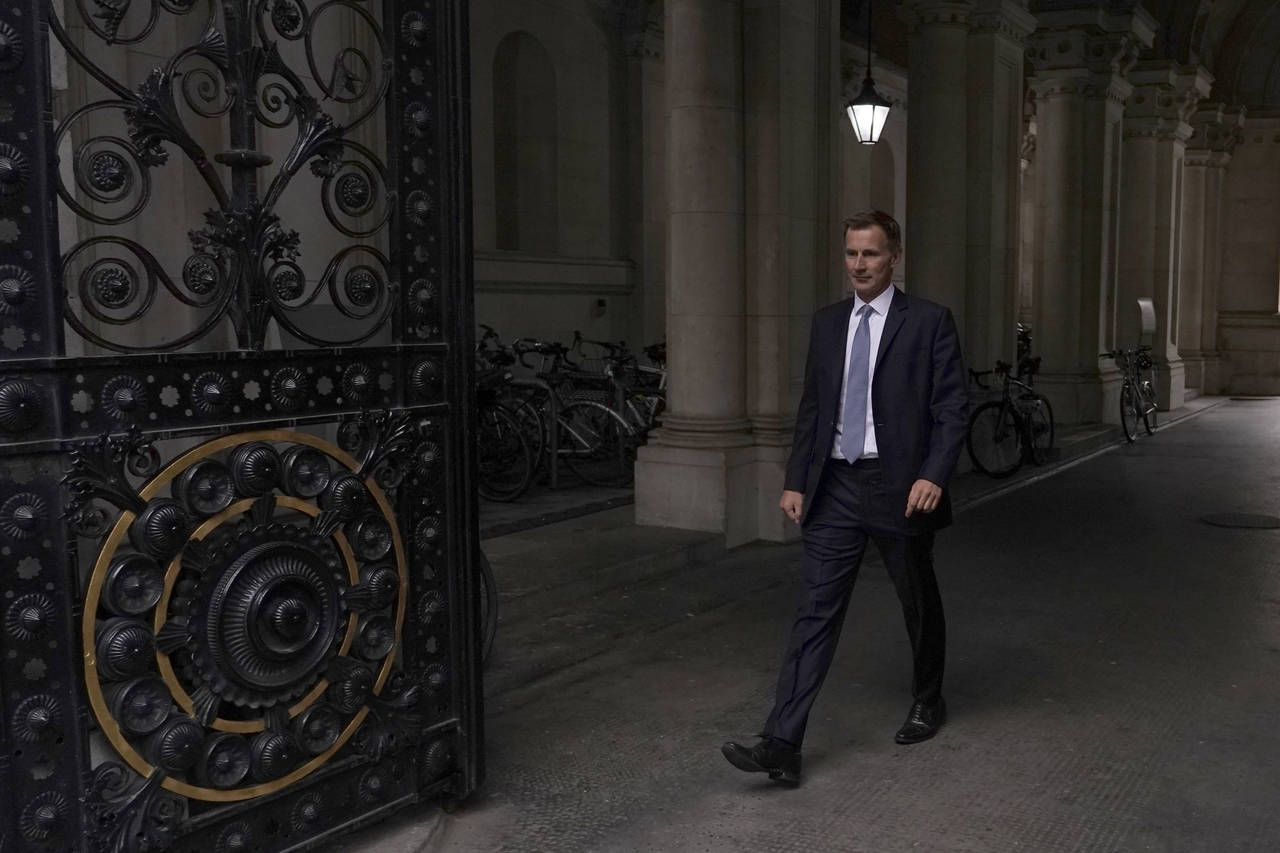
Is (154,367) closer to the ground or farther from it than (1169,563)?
farther from it

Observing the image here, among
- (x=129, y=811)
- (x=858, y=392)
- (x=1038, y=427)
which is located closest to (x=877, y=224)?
(x=858, y=392)

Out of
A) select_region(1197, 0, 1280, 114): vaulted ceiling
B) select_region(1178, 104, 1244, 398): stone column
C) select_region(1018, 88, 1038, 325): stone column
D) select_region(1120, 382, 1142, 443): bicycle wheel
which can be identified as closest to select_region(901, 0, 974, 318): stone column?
select_region(1120, 382, 1142, 443): bicycle wheel

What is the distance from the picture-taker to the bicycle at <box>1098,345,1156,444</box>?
1622cm

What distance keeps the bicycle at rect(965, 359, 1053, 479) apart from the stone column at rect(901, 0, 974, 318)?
0.95 meters

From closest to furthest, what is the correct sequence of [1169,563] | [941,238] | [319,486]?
[319,486] → [1169,563] → [941,238]

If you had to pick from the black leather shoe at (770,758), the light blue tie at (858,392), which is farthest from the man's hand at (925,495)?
the black leather shoe at (770,758)

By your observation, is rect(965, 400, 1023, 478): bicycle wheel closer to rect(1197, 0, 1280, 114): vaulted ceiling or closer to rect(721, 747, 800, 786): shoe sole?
rect(721, 747, 800, 786): shoe sole

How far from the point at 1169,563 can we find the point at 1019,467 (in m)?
4.42

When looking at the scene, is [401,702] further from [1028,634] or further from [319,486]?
[1028,634]

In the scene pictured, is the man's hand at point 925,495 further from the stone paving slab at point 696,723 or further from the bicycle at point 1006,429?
the bicycle at point 1006,429

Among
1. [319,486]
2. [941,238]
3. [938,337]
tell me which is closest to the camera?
[319,486]

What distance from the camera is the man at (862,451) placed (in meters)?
4.45

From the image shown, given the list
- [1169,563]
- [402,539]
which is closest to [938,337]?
[402,539]

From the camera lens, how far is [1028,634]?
6.56 metres
